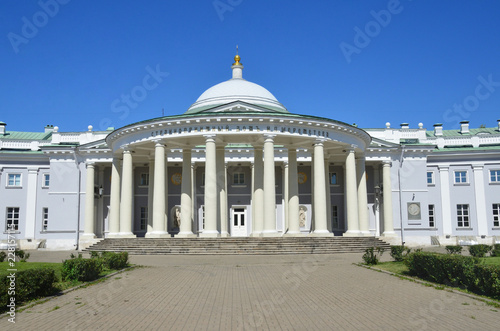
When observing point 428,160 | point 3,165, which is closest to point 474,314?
point 428,160

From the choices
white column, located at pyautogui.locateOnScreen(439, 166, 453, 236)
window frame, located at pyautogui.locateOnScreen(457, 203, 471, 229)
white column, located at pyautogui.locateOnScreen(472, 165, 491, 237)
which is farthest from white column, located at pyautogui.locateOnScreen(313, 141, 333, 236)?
white column, located at pyautogui.locateOnScreen(472, 165, 491, 237)

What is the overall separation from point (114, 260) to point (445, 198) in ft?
132

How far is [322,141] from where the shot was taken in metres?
38.0

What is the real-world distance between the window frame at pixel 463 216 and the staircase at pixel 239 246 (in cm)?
2189

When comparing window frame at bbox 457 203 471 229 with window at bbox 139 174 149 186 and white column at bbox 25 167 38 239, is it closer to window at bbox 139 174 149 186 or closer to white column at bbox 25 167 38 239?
→ window at bbox 139 174 149 186

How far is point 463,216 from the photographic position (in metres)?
52.6

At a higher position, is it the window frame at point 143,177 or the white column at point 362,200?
the window frame at point 143,177

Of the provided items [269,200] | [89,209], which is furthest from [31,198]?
[269,200]

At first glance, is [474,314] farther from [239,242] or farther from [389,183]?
[389,183]

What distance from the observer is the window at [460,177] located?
53.0 metres

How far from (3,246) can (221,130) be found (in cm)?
2642

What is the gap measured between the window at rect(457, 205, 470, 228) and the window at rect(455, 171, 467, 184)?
2.58 metres

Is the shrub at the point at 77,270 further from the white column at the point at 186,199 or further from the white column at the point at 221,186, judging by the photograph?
the white column at the point at 221,186

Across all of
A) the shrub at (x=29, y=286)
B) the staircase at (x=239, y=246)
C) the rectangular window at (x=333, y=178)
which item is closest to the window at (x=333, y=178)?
the rectangular window at (x=333, y=178)
